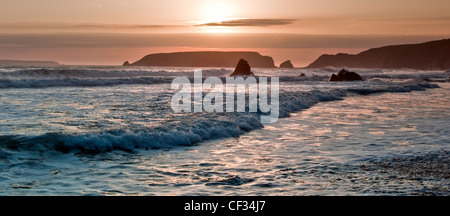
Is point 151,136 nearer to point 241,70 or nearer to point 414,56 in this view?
point 241,70

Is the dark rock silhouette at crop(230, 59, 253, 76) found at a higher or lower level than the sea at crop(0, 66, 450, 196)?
higher

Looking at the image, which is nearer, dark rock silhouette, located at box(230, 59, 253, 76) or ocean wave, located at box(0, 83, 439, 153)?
ocean wave, located at box(0, 83, 439, 153)

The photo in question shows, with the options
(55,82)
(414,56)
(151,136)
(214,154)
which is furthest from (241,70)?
(414,56)

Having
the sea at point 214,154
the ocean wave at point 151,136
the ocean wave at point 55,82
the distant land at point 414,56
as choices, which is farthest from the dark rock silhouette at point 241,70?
the distant land at point 414,56

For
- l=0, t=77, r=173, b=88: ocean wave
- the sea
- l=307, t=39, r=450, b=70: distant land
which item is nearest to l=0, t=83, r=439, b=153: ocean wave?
the sea

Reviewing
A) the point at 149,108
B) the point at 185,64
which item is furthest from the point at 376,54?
the point at 149,108

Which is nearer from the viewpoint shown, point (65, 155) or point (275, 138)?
point (65, 155)

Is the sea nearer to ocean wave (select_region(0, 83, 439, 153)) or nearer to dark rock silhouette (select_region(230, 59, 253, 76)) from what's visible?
ocean wave (select_region(0, 83, 439, 153))

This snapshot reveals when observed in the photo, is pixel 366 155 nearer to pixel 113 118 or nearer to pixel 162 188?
pixel 162 188

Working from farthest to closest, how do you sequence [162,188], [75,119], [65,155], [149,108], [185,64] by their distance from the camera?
[185,64], [149,108], [75,119], [65,155], [162,188]

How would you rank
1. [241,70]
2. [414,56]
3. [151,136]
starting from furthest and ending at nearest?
[414,56] → [241,70] → [151,136]
